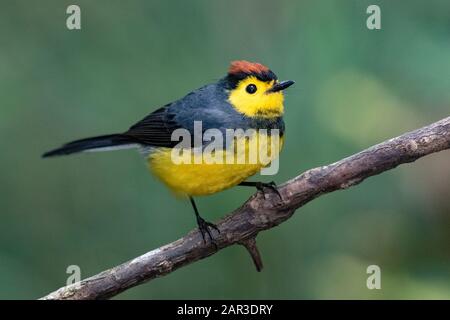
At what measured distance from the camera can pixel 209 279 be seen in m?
5.48

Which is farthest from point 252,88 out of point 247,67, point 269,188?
point 269,188

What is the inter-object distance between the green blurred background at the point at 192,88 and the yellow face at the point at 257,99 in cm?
36

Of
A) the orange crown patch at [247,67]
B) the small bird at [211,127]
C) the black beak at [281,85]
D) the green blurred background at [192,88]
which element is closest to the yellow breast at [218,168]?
the small bird at [211,127]

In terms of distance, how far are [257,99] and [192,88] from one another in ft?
3.33

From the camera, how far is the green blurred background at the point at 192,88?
5.05 m

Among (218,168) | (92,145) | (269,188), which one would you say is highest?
(92,145)

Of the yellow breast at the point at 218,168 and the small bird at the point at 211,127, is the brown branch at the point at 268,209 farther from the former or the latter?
the yellow breast at the point at 218,168

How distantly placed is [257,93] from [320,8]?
846 mm

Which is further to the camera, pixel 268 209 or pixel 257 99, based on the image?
pixel 257 99

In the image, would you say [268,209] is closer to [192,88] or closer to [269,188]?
[269,188]

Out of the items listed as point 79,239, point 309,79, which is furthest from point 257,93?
point 79,239

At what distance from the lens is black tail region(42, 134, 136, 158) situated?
5.03 meters

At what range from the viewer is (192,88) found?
19.1 ft

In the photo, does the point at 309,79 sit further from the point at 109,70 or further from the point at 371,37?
the point at 109,70
